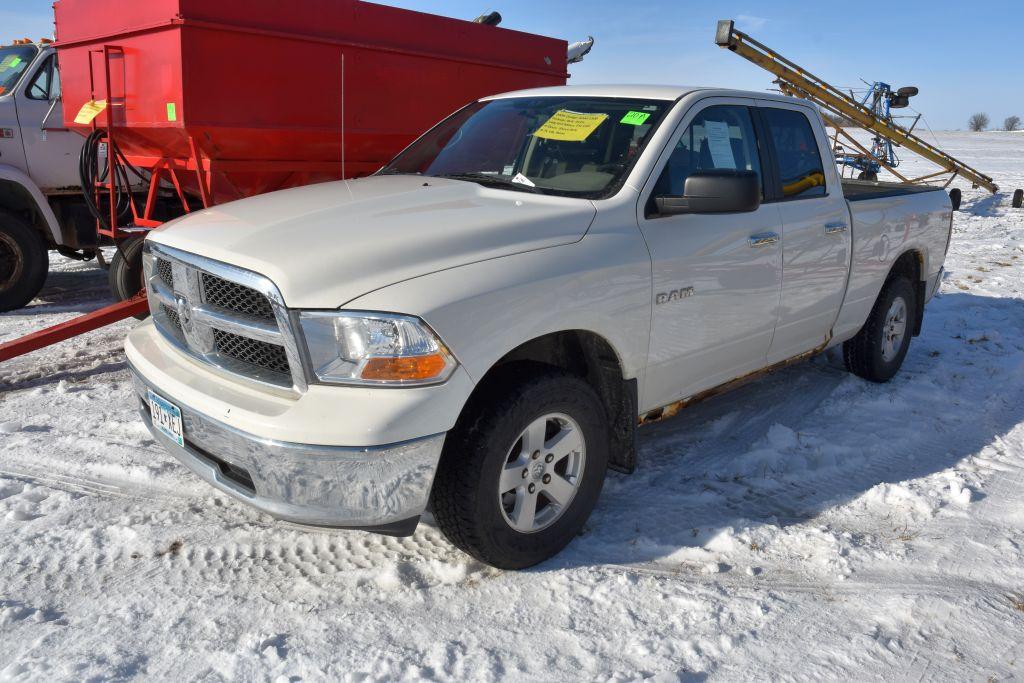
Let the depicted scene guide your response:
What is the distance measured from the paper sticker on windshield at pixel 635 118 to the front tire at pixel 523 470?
128cm

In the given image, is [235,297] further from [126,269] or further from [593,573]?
[126,269]

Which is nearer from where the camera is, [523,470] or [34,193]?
[523,470]

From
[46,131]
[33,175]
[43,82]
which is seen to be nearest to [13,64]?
[43,82]

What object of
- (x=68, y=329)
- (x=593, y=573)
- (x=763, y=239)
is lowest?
(x=593, y=573)

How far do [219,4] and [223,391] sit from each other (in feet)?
12.0

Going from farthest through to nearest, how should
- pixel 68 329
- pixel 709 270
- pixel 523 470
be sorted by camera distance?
pixel 68 329 → pixel 709 270 → pixel 523 470

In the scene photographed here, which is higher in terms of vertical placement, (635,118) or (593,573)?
(635,118)

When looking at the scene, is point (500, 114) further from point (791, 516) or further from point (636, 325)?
point (791, 516)

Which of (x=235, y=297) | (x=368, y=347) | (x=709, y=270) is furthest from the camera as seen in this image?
(x=709, y=270)

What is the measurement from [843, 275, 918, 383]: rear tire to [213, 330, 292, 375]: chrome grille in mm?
4023

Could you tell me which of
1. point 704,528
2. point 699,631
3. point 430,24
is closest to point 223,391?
point 699,631

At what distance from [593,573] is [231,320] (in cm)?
162

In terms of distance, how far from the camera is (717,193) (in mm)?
3238

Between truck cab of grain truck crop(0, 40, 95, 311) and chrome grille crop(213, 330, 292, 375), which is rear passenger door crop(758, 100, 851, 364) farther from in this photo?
truck cab of grain truck crop(0, 40, 95, 311)
